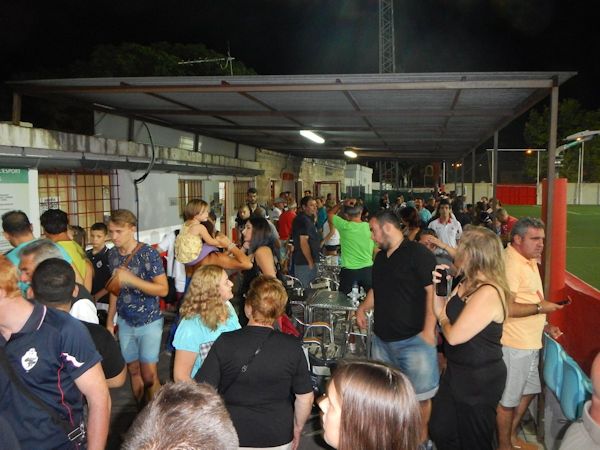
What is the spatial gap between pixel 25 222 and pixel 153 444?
364 cm

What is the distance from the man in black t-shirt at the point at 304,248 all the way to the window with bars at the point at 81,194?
121 inches

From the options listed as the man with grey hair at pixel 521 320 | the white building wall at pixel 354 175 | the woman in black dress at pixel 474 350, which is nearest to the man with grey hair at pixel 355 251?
the man with grey hair at pixel 521 320

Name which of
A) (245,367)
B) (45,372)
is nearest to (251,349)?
(245,367)

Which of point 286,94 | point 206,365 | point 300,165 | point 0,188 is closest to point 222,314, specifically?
point 206,365

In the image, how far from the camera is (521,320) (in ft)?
12.4

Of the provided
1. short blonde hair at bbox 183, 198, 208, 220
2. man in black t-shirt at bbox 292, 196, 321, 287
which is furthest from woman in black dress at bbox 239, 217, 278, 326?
man in black t-shirt at bbox 292, 196, 321, 287

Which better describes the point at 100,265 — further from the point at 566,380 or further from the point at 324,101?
the point at 566,380

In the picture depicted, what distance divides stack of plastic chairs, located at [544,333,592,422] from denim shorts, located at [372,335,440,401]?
0.89 m

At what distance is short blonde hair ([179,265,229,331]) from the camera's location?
3.26 metres

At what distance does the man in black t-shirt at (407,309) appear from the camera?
3.97 m

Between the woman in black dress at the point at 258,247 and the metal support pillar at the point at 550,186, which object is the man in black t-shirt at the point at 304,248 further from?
the metal support pillar at the point at 550,186

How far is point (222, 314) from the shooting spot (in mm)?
3277

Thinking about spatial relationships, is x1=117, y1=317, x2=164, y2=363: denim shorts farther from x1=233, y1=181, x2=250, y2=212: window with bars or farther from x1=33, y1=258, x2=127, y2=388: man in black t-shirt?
x1=233, y1=181, x2=250, y2=212: window with bars

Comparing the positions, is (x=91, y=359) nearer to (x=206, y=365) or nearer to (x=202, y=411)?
(x=206, y=365)
